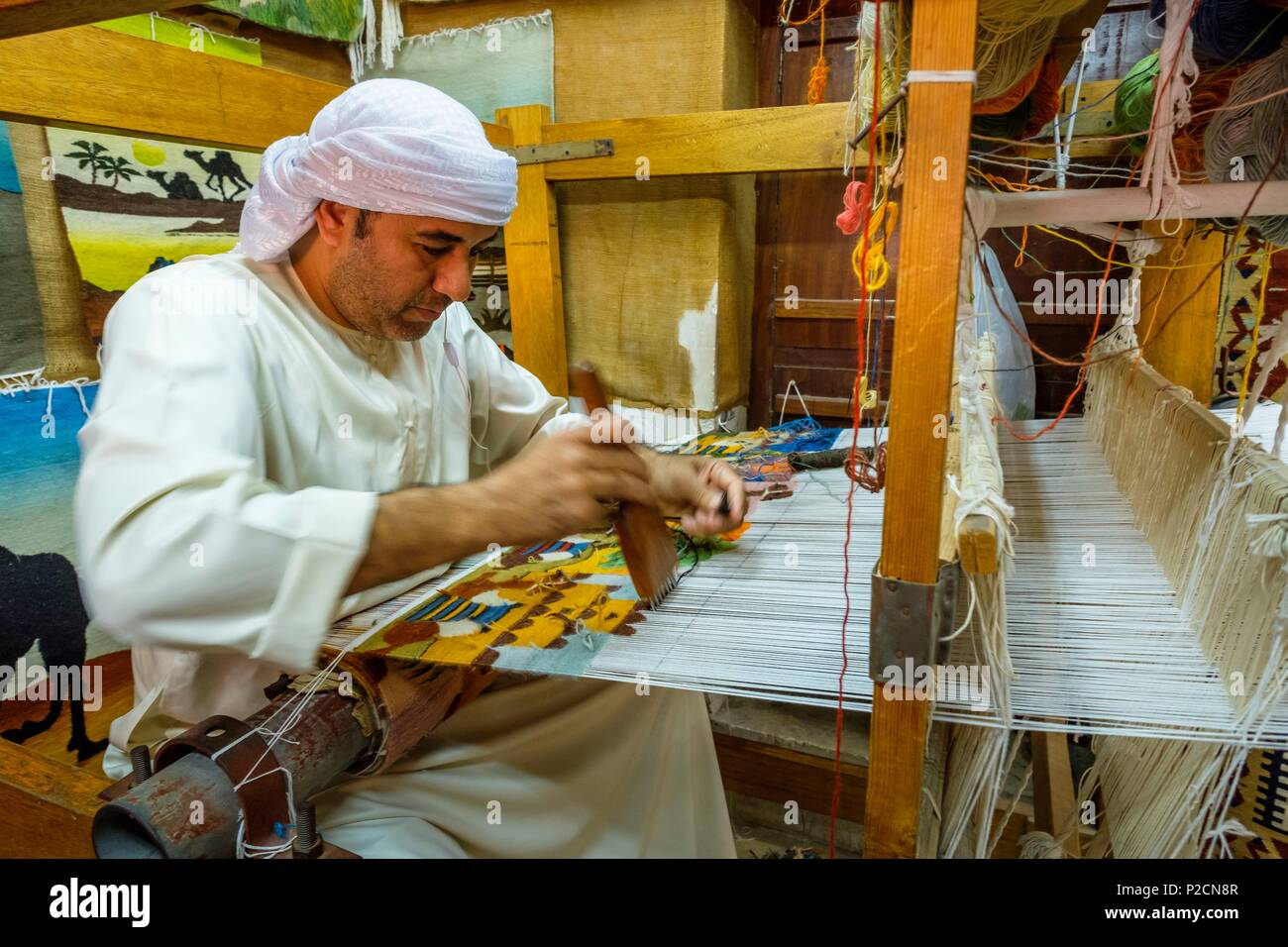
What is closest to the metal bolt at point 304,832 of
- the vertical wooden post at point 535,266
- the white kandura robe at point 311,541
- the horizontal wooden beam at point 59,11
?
the white kandura robe at point 311,541

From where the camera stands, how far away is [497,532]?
95 centimetres

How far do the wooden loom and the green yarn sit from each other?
374mm

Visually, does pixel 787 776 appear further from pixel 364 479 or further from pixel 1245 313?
pixel 1245 313

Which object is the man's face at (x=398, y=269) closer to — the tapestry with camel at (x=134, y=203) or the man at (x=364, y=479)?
the man at (x=364, y=479)

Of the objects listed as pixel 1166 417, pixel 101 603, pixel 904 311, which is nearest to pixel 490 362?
pixel 101 603

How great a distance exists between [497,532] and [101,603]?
1.48 feet

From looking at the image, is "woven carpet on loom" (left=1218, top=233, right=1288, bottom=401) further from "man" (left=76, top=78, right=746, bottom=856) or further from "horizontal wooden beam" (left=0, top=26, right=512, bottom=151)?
"horizontal wooden beam" (left=0, top=26, right=512, bottom=151)

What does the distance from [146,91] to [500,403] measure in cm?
92

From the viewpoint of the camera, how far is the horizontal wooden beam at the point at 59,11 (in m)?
0.94

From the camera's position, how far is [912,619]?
82 cm

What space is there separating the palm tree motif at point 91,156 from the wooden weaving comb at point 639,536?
5.89 feet

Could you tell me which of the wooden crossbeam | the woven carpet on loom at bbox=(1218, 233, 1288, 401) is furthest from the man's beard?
the woven carpet on loom at bbox=(1218, 233, 1288, 401)

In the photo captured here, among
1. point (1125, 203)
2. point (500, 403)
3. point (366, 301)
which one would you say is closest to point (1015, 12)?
point (1125, 203)
